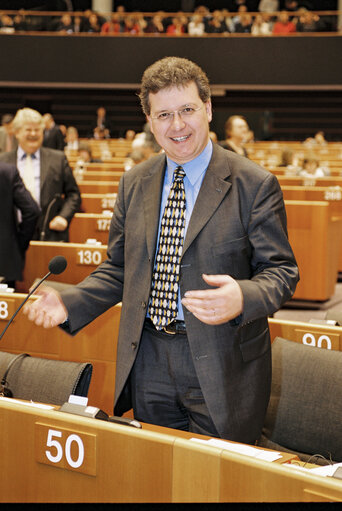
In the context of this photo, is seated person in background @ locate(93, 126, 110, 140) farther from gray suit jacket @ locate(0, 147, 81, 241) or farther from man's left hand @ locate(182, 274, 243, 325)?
man's left hand @ locate(182, 274, 243, 325)

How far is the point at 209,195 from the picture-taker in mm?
1938

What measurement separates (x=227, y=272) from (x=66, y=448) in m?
0.62

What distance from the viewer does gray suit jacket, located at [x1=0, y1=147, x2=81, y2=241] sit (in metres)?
4.90

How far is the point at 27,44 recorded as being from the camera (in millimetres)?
15867

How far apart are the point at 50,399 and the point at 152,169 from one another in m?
0.83

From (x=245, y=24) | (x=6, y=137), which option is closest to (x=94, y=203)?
(x=6, y=137)

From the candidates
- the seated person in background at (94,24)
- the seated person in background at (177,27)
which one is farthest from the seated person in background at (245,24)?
the seated person in background at (94,24)

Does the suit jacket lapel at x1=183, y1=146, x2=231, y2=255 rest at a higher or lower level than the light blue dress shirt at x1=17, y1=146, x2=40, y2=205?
lower

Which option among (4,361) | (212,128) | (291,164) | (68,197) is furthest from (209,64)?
(4,361)

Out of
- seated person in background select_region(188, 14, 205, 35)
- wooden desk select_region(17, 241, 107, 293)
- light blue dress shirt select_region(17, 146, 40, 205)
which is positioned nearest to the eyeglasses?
wooden desk select_region(17, 241, 107, 293)

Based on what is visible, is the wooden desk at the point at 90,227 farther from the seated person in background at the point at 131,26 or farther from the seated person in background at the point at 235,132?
the seated person in background at the point at 131,26

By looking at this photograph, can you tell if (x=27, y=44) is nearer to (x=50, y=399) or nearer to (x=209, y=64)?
(x=209, y=64)

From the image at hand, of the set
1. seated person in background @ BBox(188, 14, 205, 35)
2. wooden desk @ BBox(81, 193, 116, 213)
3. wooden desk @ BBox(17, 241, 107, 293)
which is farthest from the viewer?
seated person in background @ BBox(188, 14, 205, 35)

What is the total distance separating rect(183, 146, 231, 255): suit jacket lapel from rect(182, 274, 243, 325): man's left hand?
248 millimetres
